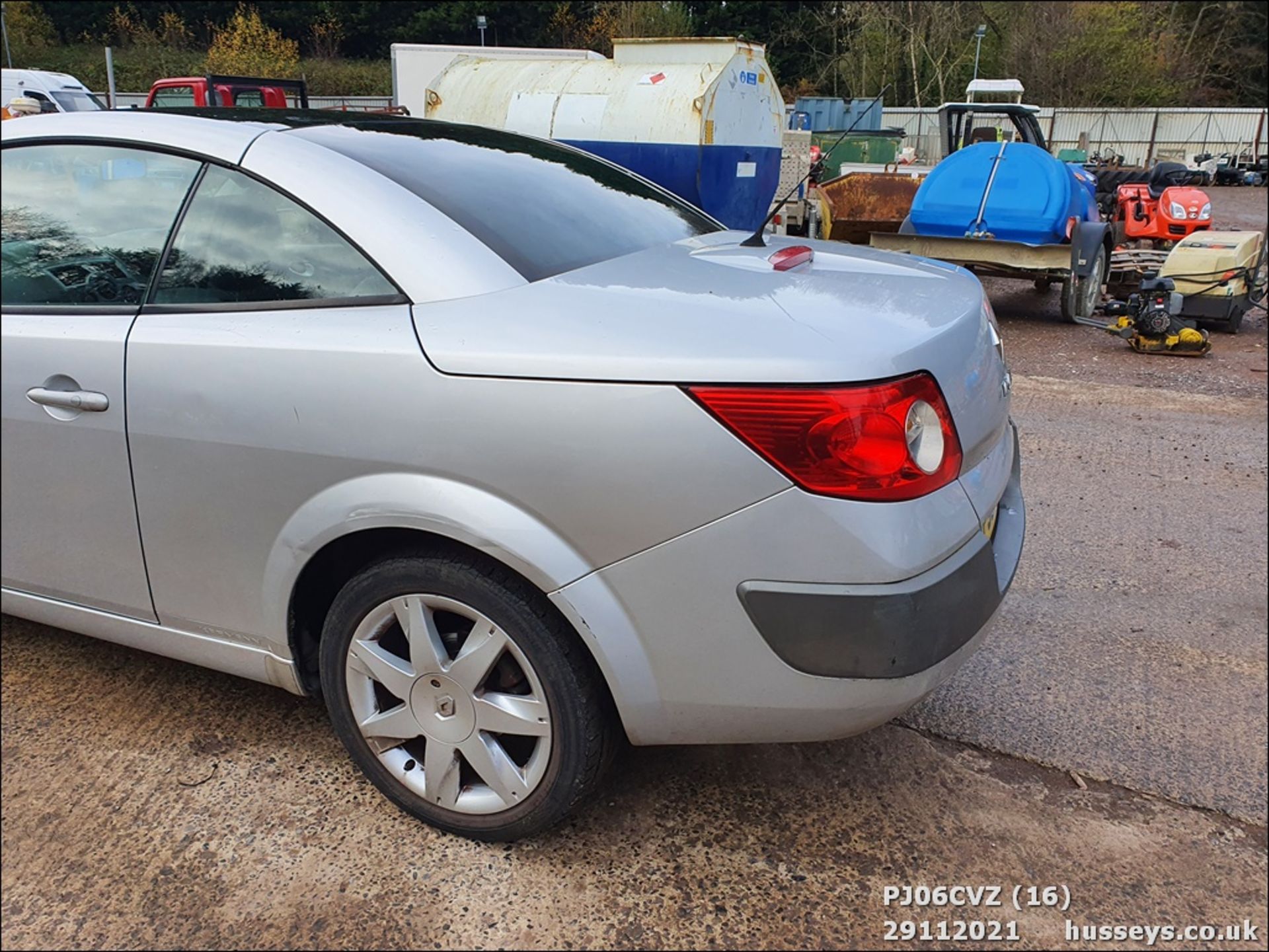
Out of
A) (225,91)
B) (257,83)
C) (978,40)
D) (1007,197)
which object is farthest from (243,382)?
(978,40)

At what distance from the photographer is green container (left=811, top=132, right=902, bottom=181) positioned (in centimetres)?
2003

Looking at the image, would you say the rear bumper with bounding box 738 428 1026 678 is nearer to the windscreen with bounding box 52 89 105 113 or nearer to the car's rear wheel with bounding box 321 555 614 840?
the car's rear wheel with bounding box 321 555 614 840

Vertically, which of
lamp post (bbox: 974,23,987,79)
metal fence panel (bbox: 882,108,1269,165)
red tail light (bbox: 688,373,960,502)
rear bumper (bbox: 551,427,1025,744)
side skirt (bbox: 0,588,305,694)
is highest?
lamp post (bbox: 974,23,987,79)

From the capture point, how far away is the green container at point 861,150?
2003 centimetres

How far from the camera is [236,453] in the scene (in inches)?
82.7

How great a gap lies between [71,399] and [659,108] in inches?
334

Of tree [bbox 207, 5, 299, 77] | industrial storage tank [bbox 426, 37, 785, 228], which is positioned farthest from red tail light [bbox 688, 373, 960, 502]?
tree [bbox 207, 5, 299, 77]

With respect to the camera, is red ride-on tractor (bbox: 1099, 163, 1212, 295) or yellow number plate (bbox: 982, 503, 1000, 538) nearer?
yellow number plate (bbox: 982, 503, 1000, 538)

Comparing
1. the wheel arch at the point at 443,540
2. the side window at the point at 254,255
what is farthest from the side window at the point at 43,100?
the wheel arch at the point at 443,540

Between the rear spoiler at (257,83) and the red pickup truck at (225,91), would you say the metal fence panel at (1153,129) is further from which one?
the red pickup truck at (225,91)

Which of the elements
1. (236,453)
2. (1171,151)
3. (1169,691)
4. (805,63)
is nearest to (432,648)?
(236,453)

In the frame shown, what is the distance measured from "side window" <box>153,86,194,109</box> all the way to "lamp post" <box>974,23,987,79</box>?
22.2 meters

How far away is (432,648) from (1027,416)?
469 centimetres

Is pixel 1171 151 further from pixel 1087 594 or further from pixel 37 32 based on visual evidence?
pixel 37 32
